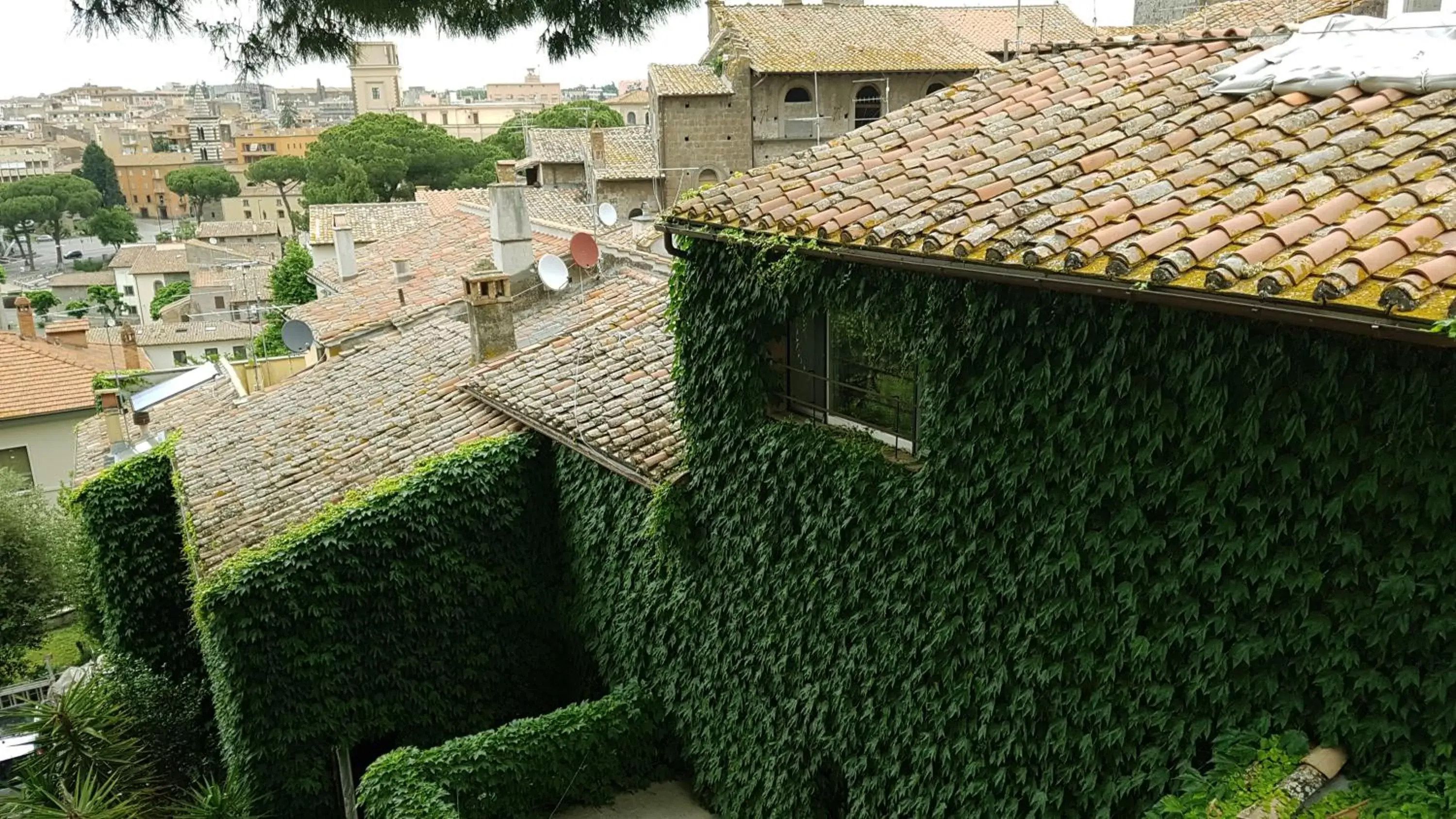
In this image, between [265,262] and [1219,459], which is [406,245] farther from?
[265,262]

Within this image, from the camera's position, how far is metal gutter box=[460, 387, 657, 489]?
30.7 feet

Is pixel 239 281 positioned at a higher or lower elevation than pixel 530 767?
higher

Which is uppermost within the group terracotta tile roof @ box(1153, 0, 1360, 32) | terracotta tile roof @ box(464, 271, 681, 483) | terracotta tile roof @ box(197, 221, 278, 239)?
terracotta tile roof @ box(1153, 0, 1360, 32)

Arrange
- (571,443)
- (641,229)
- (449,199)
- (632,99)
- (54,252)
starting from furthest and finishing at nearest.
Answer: (54,252), (632,99), (449,199), (641,229), (571,443)

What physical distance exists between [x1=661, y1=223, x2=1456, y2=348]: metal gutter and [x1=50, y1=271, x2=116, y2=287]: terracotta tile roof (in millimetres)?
81227

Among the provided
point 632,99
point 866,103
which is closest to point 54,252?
point 632,99

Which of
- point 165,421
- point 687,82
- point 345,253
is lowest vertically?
point 165,421

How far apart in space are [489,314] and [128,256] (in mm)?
71179

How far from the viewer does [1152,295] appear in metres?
4.55

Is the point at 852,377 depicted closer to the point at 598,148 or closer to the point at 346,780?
the point at 346,780

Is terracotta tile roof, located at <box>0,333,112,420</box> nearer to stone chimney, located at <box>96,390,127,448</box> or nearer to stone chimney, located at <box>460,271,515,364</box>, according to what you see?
stone chimney, located at <box>96,390,127,448</box>

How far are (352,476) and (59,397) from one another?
18.8 meters

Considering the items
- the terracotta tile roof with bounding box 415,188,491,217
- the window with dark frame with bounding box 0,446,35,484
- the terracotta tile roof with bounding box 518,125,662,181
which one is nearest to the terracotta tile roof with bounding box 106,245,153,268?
the terracotta tile roof with bounding box 518,125,662,181

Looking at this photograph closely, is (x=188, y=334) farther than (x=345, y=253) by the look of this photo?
Yes
